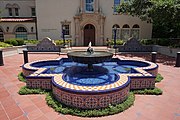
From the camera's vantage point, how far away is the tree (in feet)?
37.3

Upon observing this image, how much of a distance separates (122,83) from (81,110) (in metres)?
1.61

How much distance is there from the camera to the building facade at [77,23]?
19812 millimetres

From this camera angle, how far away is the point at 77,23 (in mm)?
19938

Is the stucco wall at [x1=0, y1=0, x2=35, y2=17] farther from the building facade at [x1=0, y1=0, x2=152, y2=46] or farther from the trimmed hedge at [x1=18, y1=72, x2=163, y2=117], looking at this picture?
the trimmed hedge at [x1=18, y1=72, x2=163, y2=117]

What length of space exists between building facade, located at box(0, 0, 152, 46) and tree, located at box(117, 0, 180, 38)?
304 centimetres

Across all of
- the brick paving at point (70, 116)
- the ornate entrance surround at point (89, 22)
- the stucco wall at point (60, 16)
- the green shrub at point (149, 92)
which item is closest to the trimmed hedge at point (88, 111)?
the brick paving at point (70, 116)

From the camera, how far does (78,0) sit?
19734 millimetres

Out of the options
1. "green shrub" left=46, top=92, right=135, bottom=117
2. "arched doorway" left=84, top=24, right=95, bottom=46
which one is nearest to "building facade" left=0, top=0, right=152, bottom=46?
"arched doorway" left=84, top=24, right=95, bottom=46

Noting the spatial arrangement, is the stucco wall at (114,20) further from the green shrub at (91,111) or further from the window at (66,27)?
the green shrub at (91,111)

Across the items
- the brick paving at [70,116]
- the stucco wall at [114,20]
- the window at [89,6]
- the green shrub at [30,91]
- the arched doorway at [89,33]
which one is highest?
the window at [89,6]

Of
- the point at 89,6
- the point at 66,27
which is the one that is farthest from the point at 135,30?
the point at 66,27

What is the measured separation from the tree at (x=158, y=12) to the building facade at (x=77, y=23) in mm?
3039

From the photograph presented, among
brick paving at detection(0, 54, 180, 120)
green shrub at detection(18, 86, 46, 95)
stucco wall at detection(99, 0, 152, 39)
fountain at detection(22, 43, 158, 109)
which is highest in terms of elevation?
stucco wall at detection(99, 0, 152, 39)

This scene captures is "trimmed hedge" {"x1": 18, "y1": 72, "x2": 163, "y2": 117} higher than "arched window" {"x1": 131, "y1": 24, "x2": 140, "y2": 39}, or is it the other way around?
"arched window" {"x1": 131, "y1": 24, "x2": 140, "y2": 39}
